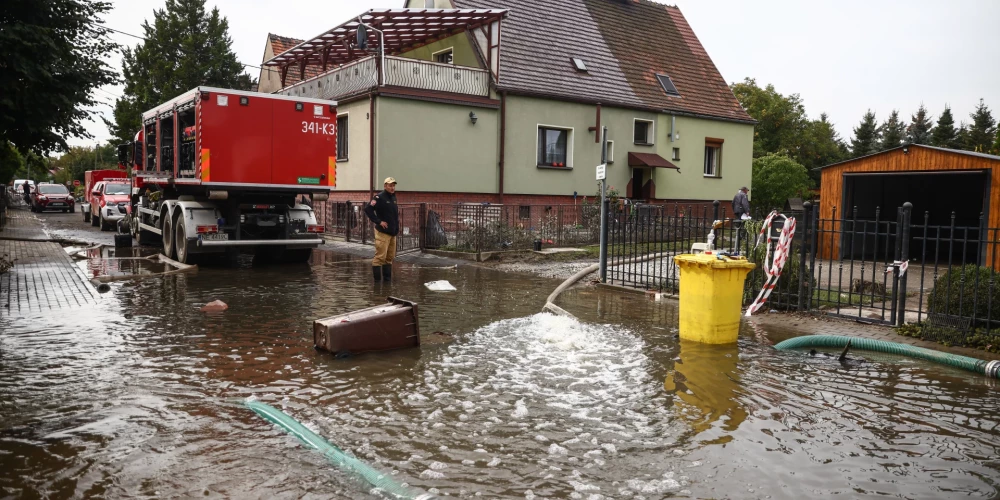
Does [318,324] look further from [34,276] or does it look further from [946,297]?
[34,276]

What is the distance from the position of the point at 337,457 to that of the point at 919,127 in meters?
79.5

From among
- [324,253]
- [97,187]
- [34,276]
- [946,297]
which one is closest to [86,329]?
[34,276]

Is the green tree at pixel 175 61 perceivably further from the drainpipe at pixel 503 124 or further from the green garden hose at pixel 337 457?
the green garden hose at pixel 337 457

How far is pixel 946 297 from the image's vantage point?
26.6 feet

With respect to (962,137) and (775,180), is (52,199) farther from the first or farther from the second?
(962,137)

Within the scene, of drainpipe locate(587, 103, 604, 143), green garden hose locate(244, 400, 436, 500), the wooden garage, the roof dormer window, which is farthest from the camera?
the roof dormer window

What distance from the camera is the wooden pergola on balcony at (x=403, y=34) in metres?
22.8

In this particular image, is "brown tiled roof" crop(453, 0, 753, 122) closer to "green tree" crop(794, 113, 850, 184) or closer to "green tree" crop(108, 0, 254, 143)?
"green tree" crop(794, 113, 850, 184)

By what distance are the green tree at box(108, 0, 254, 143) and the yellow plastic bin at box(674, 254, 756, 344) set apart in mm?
45963

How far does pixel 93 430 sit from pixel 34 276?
9.65 metres

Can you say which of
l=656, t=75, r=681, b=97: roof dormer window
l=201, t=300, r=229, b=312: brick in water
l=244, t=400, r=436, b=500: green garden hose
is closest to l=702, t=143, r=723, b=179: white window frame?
l=656, t=75, r=681, b=97: roof dormer window

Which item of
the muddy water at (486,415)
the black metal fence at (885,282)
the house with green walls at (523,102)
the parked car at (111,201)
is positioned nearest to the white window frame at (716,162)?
the house with green walls at (523,102)

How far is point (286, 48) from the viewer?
33.9 m

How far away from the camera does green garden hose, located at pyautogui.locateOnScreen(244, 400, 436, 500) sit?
3807 mm
